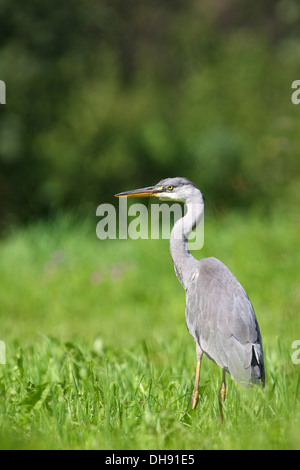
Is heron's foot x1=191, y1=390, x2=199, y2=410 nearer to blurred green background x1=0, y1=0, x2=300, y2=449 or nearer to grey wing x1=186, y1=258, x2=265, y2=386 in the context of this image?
blurred green background x1=0, y1=0, x2=300, y2=449

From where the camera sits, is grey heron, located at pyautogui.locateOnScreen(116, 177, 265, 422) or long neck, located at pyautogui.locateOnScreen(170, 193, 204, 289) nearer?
grey heron, located at pyautogui.locateOnScreen(116, 177, 265, 422)

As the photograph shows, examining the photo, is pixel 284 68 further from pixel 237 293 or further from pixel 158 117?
pixel 237 293

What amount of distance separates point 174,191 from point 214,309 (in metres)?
0.74

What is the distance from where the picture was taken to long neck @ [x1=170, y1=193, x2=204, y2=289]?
333 centimetres

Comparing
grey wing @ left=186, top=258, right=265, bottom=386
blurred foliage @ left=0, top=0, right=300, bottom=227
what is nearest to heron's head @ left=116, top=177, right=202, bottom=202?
grey wing @ left=186, top=258, right=265, bottom=386

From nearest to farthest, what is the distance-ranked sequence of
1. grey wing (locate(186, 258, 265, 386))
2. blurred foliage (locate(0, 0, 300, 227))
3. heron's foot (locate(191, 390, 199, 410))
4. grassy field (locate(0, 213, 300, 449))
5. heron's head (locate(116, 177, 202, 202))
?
grassy field (locate(0, 213, 300, 449))
grey wing (locate(186, 258, 265, 386))
heron's foot (locate(191, 390, 199, 410))
heron's head (locate(116, 177, 202, 202))
blurred foliage (locate(0, 0, 300, 227))

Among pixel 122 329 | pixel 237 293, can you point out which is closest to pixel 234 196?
pixel 122 329

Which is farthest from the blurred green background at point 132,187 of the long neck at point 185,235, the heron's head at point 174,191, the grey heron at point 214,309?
the heron's head at point 174,191

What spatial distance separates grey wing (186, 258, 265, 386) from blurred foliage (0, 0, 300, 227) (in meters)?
6.93

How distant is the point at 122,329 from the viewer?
657 centimetres

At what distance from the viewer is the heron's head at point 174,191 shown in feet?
11.1

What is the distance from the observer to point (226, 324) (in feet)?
10.4

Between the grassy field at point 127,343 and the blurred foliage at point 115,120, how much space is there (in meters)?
1.45

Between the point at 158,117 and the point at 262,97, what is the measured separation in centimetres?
289
